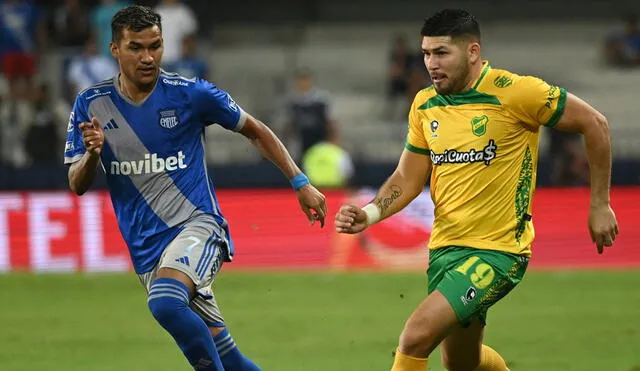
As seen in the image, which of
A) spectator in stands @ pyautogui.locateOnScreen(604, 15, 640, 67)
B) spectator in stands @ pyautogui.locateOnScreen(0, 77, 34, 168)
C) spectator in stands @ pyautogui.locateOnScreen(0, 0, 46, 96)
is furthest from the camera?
spectator in stands @ pyautogui.locateOnScreen(604, 15, 640, 67)

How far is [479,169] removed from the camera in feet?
22.8

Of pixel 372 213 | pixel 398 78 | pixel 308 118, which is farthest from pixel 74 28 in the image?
pixel 372 213

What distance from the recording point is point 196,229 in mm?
7195

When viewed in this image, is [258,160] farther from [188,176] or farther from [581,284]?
[188,176]

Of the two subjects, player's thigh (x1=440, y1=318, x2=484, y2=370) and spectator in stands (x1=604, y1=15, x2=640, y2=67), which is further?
spectator in stands (x1=604, y1=15, x2=640, y2=67)

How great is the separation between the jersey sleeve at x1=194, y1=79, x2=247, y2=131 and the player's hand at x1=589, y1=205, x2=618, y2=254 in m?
Answer: 2.11

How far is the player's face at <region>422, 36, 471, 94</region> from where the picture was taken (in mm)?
6863

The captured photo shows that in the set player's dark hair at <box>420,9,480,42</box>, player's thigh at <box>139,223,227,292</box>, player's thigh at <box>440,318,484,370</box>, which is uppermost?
player's dark hair at <box>420,9,480,42</box>

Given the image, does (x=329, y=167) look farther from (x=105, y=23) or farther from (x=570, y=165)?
(x=105, y=23)

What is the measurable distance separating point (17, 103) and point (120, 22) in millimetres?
13513

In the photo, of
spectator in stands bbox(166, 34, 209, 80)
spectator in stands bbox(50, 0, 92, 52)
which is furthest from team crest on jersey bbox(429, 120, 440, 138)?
spectator in stands bbox(50, 0, 92, 52)

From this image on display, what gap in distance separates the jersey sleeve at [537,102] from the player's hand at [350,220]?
3.33 ft

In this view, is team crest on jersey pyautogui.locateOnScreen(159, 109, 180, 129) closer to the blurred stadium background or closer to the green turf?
the green turf

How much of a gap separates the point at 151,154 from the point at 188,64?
39.2ft
